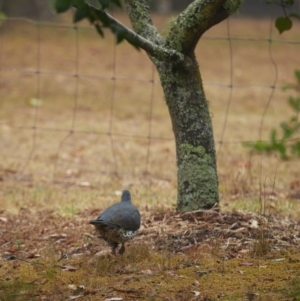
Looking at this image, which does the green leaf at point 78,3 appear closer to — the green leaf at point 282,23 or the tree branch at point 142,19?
the green leaf at point 282,23

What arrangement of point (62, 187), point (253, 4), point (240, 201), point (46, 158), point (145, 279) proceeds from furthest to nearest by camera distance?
1. point (253, 4)
2. point (46, 158)
3. point (62, 187)
4. point (240, 201)
5. point (145, 279)

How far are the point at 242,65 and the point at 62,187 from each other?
10339 millimetres

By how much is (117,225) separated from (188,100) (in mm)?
1134

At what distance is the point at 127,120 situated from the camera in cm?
1312

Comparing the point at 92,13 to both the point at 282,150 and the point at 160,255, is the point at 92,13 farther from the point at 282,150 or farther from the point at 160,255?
the point at 160,255

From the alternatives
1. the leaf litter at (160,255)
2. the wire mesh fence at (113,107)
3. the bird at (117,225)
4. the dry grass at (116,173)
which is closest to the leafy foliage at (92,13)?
the dry grass at (116,173)

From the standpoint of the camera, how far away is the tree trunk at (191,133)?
5.68m

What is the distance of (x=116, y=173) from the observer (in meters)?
9.35

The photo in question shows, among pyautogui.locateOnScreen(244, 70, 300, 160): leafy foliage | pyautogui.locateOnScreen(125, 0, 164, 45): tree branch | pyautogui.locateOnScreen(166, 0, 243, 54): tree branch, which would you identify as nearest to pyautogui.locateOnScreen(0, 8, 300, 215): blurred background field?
pyautogui.locateOnScreen(125, 0, 164, 45): tree branch

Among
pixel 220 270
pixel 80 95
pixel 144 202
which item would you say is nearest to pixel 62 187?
pixel 144 202

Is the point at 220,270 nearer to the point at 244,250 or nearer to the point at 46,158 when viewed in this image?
the point at 244,250

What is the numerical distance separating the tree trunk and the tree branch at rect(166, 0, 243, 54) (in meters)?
0.14

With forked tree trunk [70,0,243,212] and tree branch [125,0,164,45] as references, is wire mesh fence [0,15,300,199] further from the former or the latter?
forked tree trunk [70,0,243,212]

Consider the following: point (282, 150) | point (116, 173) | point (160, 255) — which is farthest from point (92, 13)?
point (116, 173)
